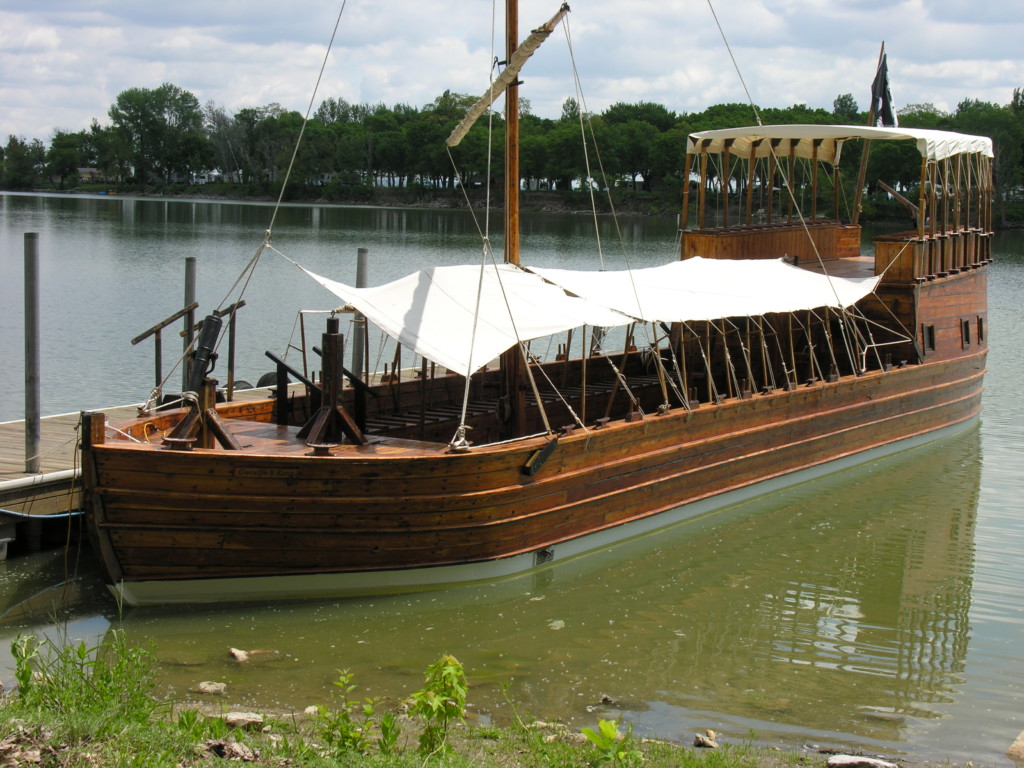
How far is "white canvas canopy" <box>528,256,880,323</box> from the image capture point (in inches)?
598

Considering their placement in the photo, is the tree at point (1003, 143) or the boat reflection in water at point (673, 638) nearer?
Answer: the boat reflection in water at point (673, 638)

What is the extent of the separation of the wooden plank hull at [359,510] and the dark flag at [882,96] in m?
14.5

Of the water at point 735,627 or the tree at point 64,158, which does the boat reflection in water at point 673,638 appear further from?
the tree at point 64,158

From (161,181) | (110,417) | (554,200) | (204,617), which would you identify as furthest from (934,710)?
(161,181)

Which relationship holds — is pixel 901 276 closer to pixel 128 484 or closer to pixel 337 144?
pixel 128 484

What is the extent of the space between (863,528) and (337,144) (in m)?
128

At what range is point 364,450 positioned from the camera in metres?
12.0

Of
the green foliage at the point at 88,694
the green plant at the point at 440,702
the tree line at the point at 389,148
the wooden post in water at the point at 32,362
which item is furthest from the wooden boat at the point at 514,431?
the tree line at the point at 389,148

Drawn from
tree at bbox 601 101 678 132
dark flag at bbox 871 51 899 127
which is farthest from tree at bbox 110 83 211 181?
dark flag at bbox 871 51 899 127

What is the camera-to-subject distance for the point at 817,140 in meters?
23.8

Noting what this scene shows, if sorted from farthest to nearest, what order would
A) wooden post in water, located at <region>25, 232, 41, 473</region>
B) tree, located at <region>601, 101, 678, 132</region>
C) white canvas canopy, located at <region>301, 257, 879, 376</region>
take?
tree, located at <region>601, 101, 678, 132</region>
wooden post in water, located at <region>25, 232, 41, 473</region>
white canvas canopy, located at <region>301, 257, 879, 376</region>

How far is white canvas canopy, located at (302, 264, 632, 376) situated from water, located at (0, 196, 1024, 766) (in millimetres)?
2701

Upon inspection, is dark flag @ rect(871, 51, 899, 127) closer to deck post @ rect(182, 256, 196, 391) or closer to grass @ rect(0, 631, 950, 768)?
deck post @ rect(182, 256, 196, 391)

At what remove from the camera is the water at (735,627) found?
32.1ft
